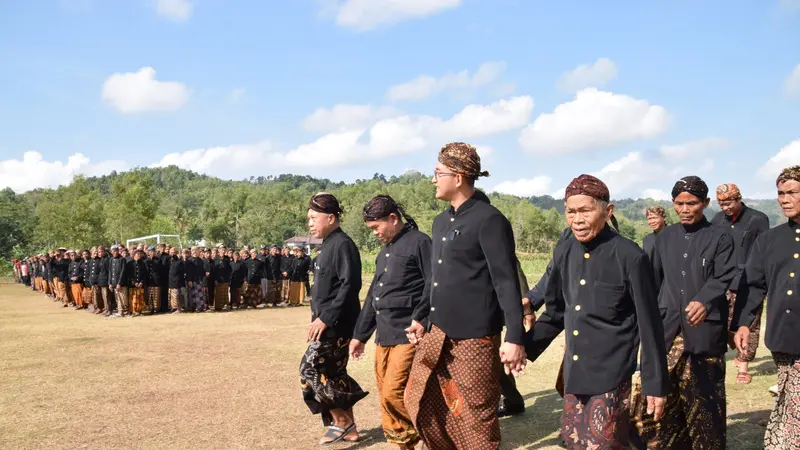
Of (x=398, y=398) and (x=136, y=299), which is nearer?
(x=398, y=398)

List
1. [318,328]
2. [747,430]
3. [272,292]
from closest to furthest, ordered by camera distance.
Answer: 1. [318,328]
2. [747,430]
3. [272,292]

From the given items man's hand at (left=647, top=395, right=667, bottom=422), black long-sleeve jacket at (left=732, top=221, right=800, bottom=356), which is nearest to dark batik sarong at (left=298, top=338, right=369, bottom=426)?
man's hand at (left=647, top=395, right=667, bottom=422)

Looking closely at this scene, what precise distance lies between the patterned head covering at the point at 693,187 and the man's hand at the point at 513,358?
237 centimetres

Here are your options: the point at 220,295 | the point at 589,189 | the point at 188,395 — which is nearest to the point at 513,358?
the point at 589,189

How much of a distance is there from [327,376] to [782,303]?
11.7 ft

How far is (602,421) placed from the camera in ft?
10.1

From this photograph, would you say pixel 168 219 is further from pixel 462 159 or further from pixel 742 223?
pixel 462 159

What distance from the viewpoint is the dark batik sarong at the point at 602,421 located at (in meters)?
3.07

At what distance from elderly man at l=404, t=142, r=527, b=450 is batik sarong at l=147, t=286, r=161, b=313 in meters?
16.6

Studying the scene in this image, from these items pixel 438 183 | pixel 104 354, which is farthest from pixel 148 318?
pixel 438 183

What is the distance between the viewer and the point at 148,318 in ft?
56.6

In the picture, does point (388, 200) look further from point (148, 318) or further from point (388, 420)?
point (148, 318)

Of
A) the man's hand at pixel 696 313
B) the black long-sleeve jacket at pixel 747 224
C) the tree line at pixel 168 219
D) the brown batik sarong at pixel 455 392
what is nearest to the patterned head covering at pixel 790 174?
the man's hand at pixel 696 313

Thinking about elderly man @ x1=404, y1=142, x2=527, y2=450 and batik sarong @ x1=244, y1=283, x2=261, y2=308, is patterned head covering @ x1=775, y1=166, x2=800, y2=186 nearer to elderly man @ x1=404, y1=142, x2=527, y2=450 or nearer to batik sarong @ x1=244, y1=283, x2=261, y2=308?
elderly man @ x1=404, y1=142, x2=527, y2=450
